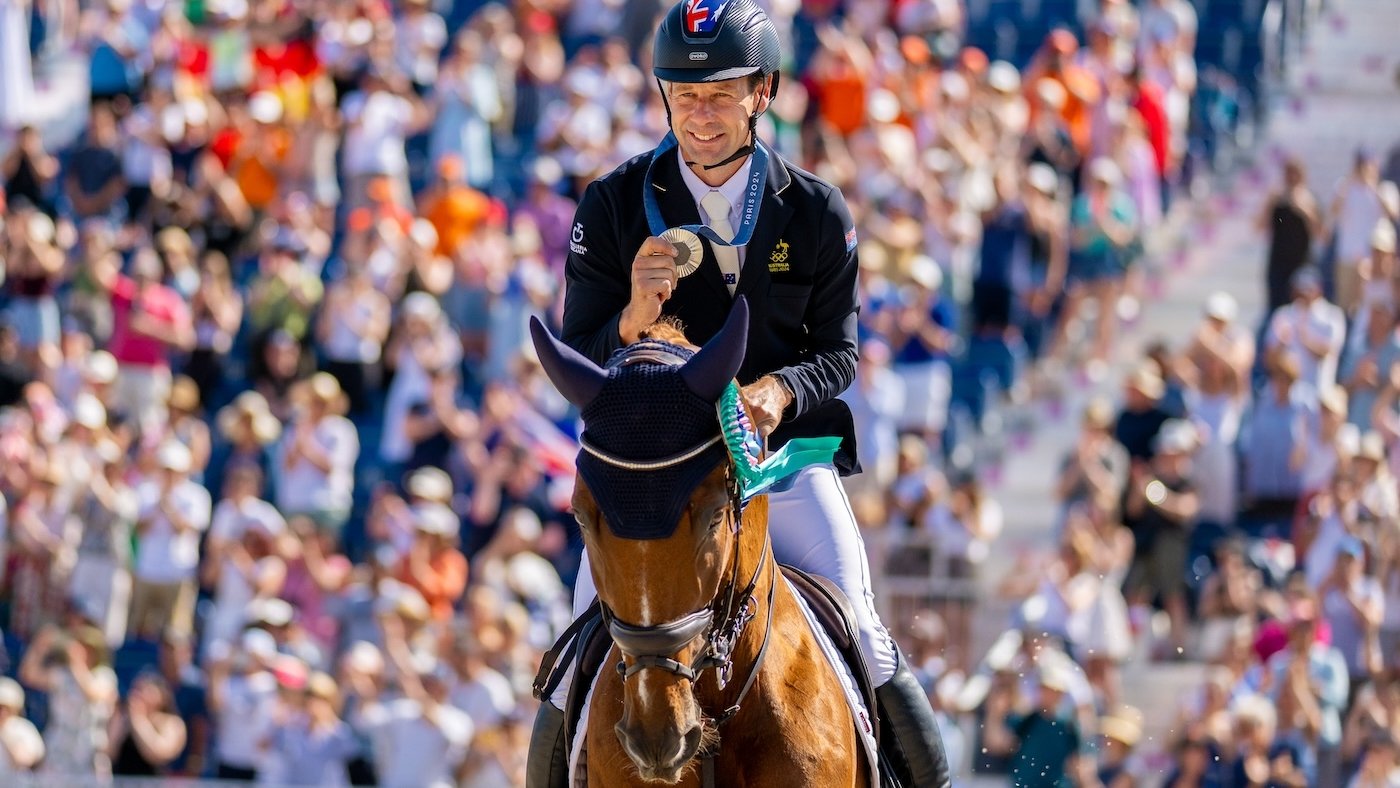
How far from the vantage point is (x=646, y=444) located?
5621mm

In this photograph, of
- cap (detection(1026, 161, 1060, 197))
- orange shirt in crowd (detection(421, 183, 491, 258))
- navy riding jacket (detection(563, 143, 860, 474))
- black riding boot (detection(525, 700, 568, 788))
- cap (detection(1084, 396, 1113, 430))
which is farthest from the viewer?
orange shirt in crowd (detection(421, 183, 491, 258))

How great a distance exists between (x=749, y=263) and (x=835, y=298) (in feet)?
0.94

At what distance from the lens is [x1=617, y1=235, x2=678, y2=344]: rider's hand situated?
6.11 m

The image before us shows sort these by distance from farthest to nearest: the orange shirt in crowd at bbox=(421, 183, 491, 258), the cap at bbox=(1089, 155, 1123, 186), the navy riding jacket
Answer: the orange shirt in crowd at bbox=(421, 183, 491, 258) → the cap at bbox=(1089, 155, 1123, 186) → the navy riding jacket

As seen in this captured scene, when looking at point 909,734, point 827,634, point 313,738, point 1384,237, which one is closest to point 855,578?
point 827,634

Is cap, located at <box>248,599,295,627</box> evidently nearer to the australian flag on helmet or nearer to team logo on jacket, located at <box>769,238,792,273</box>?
team logo on jacket, located at <box>769,238,792,273</box>

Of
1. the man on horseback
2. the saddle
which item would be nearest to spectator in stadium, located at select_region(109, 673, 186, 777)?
the man on horseback

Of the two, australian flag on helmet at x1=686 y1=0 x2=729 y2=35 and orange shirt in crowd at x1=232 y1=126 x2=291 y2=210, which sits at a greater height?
australian flag on helmet at x1=686 y1=0 x2=729 y2=35

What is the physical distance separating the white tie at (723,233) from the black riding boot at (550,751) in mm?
1312

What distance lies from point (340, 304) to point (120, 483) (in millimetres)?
2022

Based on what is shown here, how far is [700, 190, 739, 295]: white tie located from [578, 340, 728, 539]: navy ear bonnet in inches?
36.1

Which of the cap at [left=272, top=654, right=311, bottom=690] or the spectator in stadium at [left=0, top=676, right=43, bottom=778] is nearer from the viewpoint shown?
the spectator in stadium at [left=0, top=676, right=43, bottom=778]

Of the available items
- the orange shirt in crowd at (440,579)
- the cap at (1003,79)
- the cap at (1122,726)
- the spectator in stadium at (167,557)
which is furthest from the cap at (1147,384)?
the spectator in stadium at (167,557)

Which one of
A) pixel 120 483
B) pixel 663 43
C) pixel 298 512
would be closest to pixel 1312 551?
pixel 298 512
